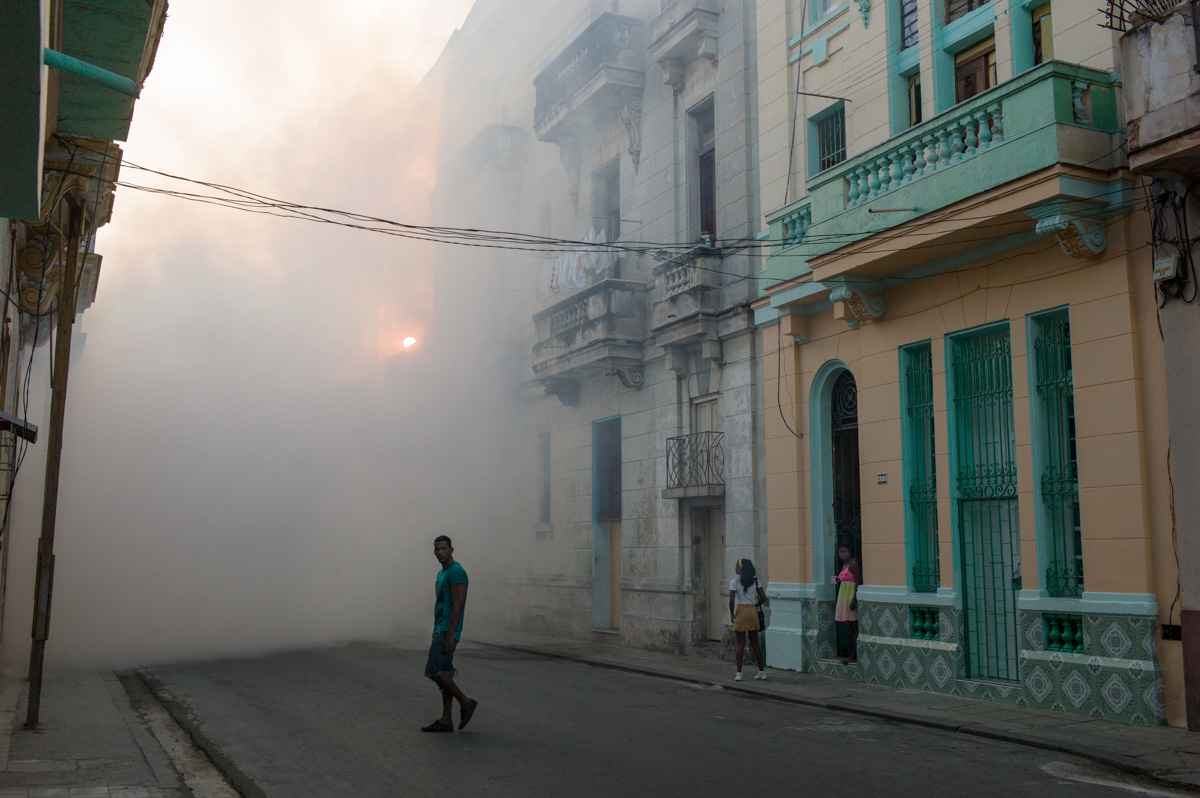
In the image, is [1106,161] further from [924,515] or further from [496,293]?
[496,293]

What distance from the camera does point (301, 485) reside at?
61.4 feet

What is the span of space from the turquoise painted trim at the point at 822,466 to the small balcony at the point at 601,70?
769 centimetres

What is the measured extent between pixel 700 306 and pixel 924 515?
540 cm

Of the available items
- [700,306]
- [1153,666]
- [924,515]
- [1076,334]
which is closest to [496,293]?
[700,306]

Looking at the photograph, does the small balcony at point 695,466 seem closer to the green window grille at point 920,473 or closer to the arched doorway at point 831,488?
the arched doorway at point 831,488

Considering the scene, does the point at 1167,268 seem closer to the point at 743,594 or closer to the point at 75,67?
the point at 743,594

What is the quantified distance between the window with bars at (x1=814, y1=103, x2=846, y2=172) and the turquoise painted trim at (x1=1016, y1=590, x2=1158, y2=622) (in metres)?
6.47

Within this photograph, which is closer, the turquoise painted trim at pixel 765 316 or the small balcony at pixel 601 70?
the turquoise painted trim at pixel 765 316

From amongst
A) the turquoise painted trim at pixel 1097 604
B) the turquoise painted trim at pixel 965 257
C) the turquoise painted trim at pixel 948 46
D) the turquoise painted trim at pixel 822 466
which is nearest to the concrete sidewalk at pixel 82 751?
the turquoise painted trim at pixel 1097 604

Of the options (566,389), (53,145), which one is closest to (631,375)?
(566,389)

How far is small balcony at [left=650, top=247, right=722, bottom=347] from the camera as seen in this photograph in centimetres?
1584

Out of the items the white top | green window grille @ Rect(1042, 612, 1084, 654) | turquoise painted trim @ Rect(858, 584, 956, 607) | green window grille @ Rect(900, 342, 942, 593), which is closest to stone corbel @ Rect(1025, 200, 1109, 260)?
green window grille @ Rect(900, 342, 942, 593)

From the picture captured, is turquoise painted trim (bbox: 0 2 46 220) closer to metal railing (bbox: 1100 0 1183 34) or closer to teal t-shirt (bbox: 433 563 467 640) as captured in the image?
teal t-shirt (bbox: 433 563 467 640)

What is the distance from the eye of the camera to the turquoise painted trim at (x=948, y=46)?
11.7 metres
